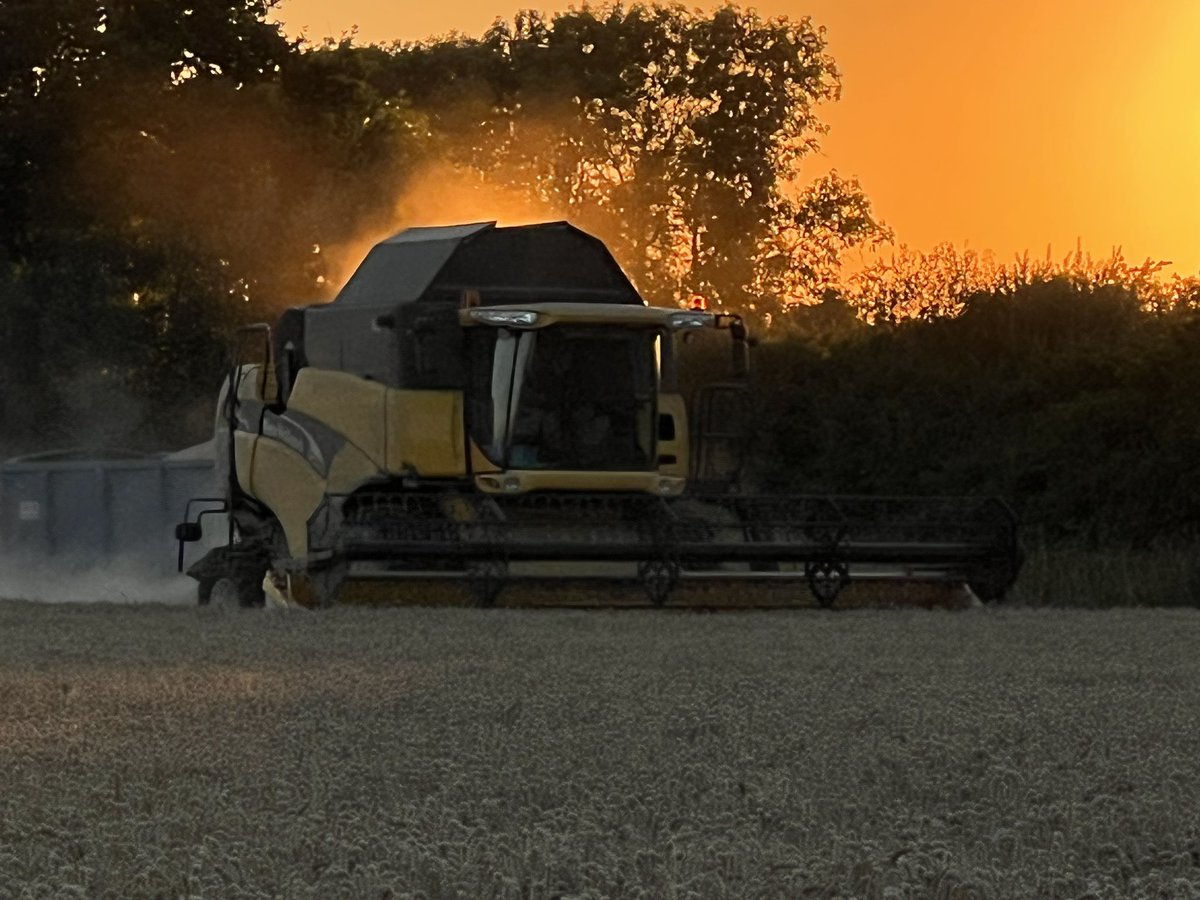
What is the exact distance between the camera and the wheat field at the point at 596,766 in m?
7.94

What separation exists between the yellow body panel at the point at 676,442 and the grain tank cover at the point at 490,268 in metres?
0.98

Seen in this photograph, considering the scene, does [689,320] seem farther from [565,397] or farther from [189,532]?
[189,532]

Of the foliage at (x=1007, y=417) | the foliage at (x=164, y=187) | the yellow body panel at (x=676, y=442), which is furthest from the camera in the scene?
the foliage at (x=164, y=187)

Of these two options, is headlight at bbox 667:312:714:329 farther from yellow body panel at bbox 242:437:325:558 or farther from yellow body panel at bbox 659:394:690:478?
yellow body panel at bbox 242:437:325:558

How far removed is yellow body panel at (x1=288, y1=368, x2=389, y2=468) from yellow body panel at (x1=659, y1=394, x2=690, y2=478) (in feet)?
8.33

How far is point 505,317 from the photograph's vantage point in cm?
2202

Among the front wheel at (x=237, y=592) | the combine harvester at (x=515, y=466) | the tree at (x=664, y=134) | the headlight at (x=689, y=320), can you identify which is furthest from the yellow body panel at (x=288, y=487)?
the tree at (x=664, y=134)

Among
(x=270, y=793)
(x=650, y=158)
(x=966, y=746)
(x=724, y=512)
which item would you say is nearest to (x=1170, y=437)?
(x=724, y=512)

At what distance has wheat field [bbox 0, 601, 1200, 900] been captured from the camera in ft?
26.1

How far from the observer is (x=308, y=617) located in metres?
19.7

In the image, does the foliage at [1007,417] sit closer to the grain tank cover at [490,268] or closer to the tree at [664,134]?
the grain tank cover at [490,268]

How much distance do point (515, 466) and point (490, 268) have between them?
6.05ft

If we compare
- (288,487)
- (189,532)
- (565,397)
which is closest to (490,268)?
(565,397)

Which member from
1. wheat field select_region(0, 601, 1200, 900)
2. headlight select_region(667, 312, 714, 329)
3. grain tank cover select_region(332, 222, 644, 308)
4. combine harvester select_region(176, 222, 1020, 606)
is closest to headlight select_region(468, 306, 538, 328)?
combine harvester select_region(176, 222, 1020, 606)
